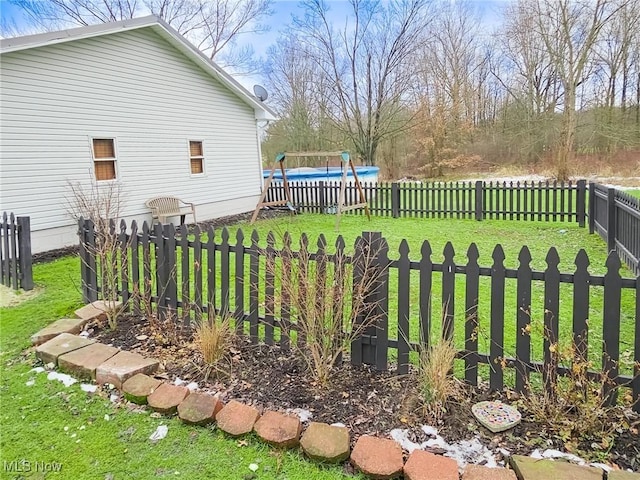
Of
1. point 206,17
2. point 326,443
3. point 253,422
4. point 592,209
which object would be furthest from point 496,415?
point 206,17

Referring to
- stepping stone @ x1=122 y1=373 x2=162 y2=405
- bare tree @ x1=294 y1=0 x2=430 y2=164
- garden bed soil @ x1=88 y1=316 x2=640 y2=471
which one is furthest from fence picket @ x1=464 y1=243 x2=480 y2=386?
bare tree @ x1=294 y1=0 x2=430 y2=164

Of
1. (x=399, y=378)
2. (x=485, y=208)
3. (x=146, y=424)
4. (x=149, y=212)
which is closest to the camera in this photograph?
(x=146, y=424)

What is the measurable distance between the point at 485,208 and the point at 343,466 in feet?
33.7

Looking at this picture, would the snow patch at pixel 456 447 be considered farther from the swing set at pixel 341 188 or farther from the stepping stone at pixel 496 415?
the swing set at pixel 341 188

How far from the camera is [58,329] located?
3.89 m

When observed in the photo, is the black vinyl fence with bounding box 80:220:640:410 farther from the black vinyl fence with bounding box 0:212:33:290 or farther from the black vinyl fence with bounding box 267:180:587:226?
the black vinyl fence with bounding box 267:180:587:226

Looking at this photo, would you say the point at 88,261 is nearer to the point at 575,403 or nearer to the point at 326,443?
the point at 326,443

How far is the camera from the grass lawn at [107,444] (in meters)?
2.27

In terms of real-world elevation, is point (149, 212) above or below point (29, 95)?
below

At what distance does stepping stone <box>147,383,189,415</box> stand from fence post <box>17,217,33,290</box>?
3633 millimetres

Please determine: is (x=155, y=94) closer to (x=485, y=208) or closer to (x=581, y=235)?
(x=485, y=208)

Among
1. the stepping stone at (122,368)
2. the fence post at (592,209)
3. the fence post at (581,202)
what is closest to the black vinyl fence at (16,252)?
the stepping stone at (122,368)

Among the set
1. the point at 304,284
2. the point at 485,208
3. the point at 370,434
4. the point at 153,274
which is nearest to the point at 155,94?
the point at 153,274

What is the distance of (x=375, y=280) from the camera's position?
3092mm
